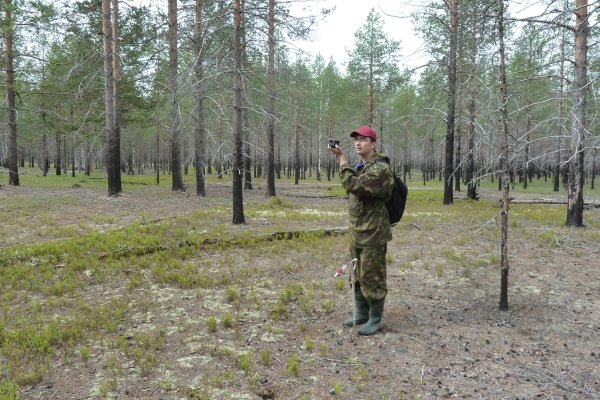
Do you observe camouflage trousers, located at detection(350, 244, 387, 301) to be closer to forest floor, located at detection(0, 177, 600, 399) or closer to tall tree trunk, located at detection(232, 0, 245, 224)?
forest floor, located at detection(0, 177, 600, 399)

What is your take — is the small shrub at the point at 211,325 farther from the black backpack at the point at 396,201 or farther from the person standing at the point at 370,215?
the black backpack at the point at 396,201

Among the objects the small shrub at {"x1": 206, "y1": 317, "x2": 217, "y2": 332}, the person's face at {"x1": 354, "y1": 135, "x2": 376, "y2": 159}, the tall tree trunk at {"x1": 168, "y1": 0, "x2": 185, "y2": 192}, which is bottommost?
the small shrub at {"x1": 206, "y1": 317, "x2": 217, "y2": 332}

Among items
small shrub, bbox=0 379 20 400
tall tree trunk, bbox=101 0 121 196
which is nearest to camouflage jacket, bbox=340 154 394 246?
small shrub, bbox=0 379 20 400

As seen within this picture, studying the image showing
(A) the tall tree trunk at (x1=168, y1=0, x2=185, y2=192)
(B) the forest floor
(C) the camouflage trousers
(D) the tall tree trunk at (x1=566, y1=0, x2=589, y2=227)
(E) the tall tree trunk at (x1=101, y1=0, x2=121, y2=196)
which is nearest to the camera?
(B) the forest floor

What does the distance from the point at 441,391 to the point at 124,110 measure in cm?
2396

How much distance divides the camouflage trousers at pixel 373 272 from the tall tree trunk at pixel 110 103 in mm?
15630

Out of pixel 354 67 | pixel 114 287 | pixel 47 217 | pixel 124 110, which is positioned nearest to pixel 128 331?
pixel 114 287

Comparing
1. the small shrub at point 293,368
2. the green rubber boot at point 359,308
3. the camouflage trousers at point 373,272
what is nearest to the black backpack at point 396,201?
the camouflage trousers at point 373,272

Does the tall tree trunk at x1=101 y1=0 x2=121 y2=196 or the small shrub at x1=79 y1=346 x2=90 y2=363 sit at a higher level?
the tall tree trunk at x1=101 y1=0 x2=121 y2=196

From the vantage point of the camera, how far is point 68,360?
3.97 meters

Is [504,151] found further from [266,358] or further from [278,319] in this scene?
[266,358]

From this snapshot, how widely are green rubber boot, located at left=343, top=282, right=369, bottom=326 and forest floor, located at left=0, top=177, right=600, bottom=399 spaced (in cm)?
17

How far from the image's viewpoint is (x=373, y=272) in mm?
4438

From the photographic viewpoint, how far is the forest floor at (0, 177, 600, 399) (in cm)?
358
